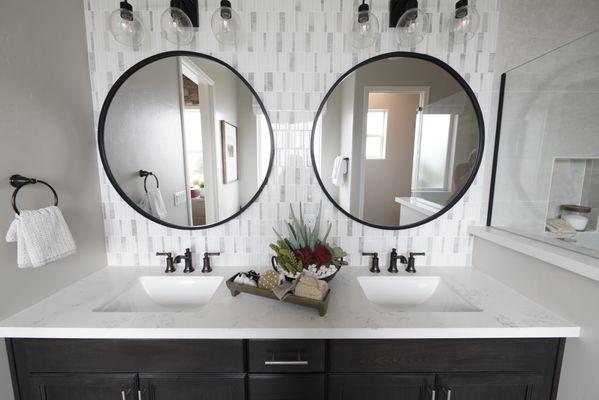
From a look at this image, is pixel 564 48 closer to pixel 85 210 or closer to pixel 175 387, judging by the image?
pixel 175 387

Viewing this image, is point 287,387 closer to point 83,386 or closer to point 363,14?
point 83,386

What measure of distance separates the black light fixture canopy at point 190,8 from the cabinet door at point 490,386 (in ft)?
5.84

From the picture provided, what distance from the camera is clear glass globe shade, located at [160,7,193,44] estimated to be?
1.07m

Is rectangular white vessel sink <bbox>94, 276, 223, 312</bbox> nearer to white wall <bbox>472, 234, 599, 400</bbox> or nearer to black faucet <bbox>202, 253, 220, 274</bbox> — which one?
black faucet <bbox>202, 253, 220, 274</bbox>

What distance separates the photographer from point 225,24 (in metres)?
1.10

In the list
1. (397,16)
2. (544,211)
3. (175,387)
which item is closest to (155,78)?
(397,16)

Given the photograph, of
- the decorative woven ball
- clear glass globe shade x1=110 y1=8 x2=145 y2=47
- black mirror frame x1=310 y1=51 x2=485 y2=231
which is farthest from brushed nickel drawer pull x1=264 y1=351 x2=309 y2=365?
clear glass globe shade x1=110 y1=8 x2=145 y2=47

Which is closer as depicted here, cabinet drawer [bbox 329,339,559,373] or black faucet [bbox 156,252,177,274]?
cabinet drawer [bbox 329,339,559,373]

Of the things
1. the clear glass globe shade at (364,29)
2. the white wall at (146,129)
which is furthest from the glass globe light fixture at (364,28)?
the white wall at (146,129)

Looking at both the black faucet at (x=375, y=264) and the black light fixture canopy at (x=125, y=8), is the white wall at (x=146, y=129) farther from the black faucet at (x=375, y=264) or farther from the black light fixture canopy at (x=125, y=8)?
the black faucet at (x=375, y=264)

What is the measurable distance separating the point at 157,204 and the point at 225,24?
91 centimetres

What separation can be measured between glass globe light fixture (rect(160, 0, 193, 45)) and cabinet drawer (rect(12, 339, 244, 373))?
126 centimetres

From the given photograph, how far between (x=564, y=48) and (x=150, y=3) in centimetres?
183

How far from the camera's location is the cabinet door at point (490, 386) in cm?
85
